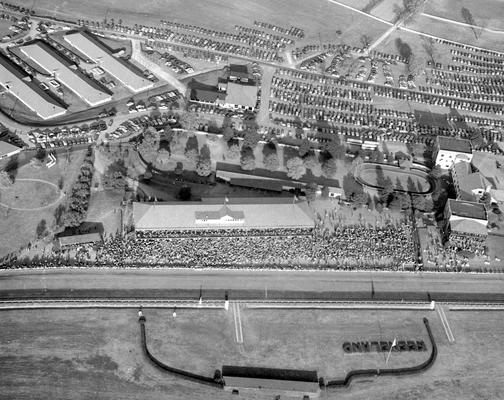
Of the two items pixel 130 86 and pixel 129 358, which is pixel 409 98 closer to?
pixel 130 86

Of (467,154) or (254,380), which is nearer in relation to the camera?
(254,380)

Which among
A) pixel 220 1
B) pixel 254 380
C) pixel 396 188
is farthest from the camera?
pixel 220 1

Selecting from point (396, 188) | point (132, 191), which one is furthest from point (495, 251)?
point (132, 191)

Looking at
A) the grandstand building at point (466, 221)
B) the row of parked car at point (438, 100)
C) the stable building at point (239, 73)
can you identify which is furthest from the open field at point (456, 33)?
the grandstand building at point (466, 221)

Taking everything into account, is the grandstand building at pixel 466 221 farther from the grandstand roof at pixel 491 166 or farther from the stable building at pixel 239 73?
the stable building at pixel 239 73

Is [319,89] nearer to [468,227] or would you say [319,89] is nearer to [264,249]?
[468,227]

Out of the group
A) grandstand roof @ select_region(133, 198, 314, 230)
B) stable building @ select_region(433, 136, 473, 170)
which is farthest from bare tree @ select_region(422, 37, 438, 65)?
grandstand roof @ select_region(133, 198, 314, 230)
